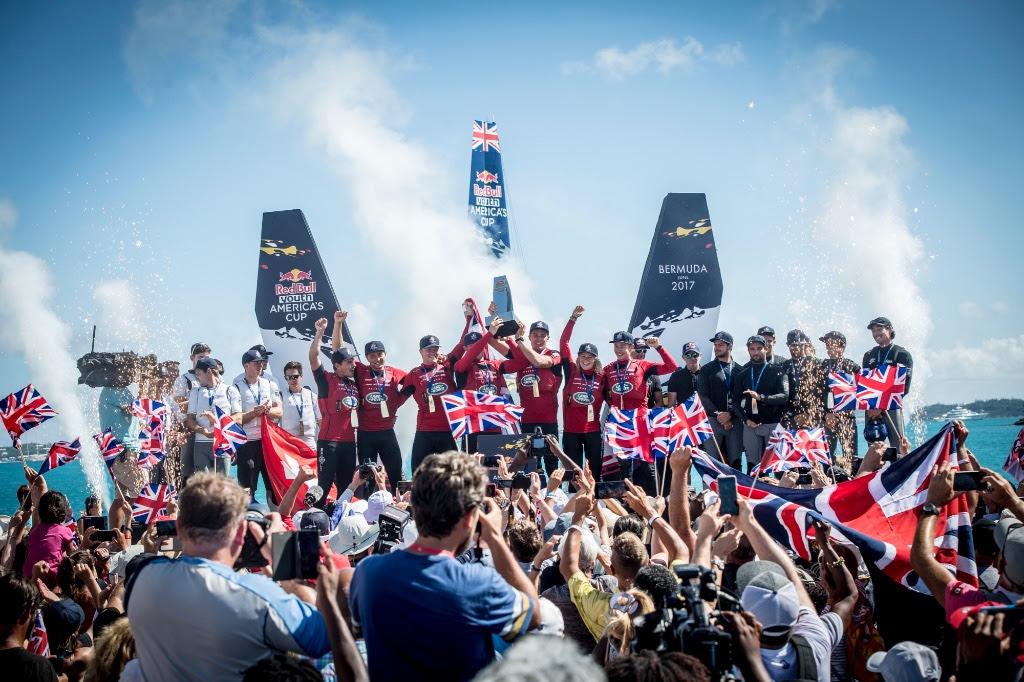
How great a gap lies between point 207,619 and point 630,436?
6.75 meters

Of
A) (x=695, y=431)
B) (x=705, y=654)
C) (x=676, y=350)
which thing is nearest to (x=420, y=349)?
(x=695, y=431)

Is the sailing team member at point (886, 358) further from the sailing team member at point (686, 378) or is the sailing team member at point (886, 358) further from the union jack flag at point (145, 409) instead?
the union jack flag at point (145, 409)

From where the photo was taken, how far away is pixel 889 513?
5.25 m

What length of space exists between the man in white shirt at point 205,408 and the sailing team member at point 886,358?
25.2 feet

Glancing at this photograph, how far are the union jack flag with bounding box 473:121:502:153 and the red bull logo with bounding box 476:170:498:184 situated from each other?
59 cm

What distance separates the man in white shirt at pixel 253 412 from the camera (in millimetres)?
10438

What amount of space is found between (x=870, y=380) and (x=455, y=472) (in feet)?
25.8

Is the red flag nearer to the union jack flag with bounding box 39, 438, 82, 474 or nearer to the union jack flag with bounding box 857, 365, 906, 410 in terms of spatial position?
the union jack flag with bounding box 39, 438, 82, 474

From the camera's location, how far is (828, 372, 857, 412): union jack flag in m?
9.48

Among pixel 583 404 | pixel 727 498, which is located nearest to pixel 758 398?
pixel 583 404

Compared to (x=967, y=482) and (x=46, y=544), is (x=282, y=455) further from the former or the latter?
(x=967, y=482)

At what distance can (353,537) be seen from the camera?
4.62 m

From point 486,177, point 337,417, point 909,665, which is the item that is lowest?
point 909,665

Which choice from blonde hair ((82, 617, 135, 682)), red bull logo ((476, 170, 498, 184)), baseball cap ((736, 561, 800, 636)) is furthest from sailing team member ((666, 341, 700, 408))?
red bull logo ((476, 170, 498, 184))
